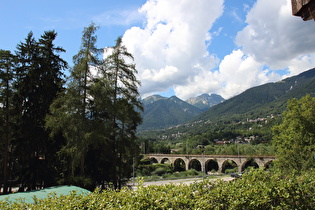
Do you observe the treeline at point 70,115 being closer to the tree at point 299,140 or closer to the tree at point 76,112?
the tree at point 76,112

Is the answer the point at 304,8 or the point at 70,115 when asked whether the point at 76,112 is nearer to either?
the point at 70,115

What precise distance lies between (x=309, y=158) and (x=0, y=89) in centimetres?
2433

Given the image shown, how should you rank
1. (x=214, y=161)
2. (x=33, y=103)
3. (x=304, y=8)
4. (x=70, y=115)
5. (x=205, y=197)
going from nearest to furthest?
(x=304, y=8) < (x=205, y=197) < (x=70, y=115) < (x=33, y=103) < (x=214, y=161)

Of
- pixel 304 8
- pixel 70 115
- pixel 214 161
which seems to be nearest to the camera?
pixel 304 8

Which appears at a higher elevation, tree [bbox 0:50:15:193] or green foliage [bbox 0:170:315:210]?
tree [bbox 0:50:15:193]

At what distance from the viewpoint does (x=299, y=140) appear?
1819 centimetres

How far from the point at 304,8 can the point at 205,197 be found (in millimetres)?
4033

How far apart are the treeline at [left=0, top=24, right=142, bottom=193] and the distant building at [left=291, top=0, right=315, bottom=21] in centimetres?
1285

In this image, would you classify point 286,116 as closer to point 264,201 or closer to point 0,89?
point 264,201

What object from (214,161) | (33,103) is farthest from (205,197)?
(214,161)

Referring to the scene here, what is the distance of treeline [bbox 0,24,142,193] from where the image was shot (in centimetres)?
1389

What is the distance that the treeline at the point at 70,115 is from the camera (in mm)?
13886

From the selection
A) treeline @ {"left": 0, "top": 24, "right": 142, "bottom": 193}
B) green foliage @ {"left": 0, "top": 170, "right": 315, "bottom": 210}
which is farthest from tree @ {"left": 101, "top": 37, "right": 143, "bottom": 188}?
green foliage @ {"left": 0, "top": 170, "right": 315, "bottom": 210}

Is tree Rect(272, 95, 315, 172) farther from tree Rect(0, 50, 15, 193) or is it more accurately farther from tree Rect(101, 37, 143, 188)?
tree Rect(0, 50, 15, 193)
